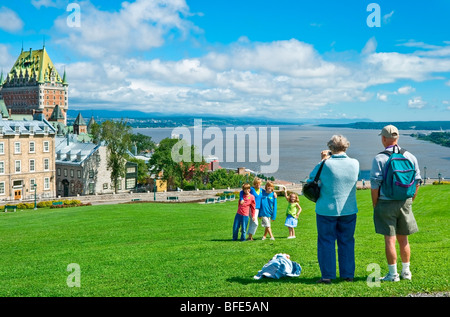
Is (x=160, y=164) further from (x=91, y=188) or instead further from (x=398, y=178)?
(x=398, y=178)

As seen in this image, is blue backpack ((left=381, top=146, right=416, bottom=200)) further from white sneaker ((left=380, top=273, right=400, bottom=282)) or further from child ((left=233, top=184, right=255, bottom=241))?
child ((left=233, top=184, right=255, bottom=241))

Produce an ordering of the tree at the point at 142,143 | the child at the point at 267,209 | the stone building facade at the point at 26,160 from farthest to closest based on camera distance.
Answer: the tree at the point at 142,143
the stone building facade at the point at 26,160
the child at the point at 267,209

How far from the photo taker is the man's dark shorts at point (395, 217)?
7375mm

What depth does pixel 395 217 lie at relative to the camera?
7398 mm

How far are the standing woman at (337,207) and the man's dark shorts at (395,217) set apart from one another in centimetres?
49

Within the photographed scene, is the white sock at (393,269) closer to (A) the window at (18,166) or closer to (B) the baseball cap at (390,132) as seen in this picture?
(B) the baseball cap at (390,132)

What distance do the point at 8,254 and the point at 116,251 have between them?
3979mm

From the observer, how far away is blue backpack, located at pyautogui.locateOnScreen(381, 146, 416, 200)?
23.4 ft

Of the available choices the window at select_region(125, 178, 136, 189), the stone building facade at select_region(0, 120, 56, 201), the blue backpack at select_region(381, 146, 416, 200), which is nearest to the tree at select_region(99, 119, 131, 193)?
the window at select_region(125, 178, 136, 189)

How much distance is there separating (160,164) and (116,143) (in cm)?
852

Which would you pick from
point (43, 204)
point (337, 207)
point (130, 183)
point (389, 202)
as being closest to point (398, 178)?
point (389, 202)

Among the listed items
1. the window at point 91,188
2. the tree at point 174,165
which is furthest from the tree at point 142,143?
the window at point 91,188
